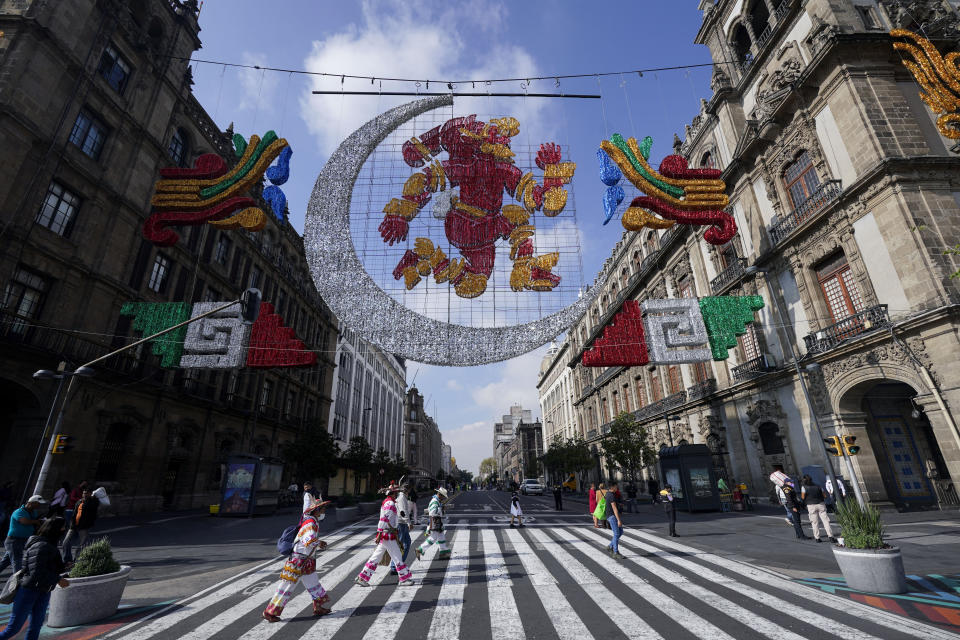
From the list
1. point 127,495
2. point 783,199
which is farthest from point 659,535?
point 127,495

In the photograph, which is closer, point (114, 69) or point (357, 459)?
point (114, 69)

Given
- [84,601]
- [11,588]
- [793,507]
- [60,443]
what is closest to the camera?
[11,588]

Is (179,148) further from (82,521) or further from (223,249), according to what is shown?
(82,521)

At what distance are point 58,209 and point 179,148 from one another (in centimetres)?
978

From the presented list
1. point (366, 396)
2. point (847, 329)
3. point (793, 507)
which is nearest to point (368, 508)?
point (793, 507)

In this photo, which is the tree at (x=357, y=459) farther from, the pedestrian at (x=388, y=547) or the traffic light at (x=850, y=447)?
the traffic light at (x=850, y=447)

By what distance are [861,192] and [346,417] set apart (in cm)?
5150

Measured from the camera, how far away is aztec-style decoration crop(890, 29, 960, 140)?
1435 cm

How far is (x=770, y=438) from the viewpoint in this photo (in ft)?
72.4

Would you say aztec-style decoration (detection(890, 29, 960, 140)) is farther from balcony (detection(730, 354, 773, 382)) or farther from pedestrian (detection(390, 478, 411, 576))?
pedestrian (detection(390, 478, 411, 576))

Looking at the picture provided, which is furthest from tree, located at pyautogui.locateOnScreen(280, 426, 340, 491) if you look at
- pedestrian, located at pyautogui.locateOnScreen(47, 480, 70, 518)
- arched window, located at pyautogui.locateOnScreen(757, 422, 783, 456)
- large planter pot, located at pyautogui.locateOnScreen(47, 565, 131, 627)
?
arched window, located at pyautogui.locateOnScreen(757, 422, 783, 456)

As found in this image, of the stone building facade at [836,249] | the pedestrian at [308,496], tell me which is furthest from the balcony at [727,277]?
the pedestrian at [308,496]

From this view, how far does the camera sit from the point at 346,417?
5331 cm

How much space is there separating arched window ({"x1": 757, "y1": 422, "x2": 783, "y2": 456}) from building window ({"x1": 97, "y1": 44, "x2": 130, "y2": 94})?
38.0 meters
